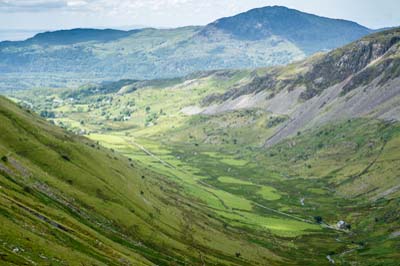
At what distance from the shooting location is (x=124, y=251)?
137 metres

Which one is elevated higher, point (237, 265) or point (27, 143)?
point (27, 143)

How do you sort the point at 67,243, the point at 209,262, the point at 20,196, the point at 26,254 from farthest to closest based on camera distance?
the point at 209,262 < the point at 20,196 < the point at 67,243 < the point at 26,254

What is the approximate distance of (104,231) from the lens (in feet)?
499

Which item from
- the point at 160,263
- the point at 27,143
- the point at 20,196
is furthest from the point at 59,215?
the point at 27,143

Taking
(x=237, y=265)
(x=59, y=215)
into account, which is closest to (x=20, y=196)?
(x=59, y=215)

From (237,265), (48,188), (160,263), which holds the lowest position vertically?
(237,265)

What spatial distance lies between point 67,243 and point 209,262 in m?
71.2

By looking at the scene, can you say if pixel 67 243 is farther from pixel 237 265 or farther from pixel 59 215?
pixel 237 265

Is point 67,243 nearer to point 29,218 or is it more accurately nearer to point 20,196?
point 29,218

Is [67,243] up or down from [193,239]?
up

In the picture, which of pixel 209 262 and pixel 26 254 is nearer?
pixel 26 254

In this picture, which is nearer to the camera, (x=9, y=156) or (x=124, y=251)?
(x=124, y=251)

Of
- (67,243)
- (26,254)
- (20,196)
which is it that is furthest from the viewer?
(20,196)

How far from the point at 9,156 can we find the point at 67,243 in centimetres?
6036
